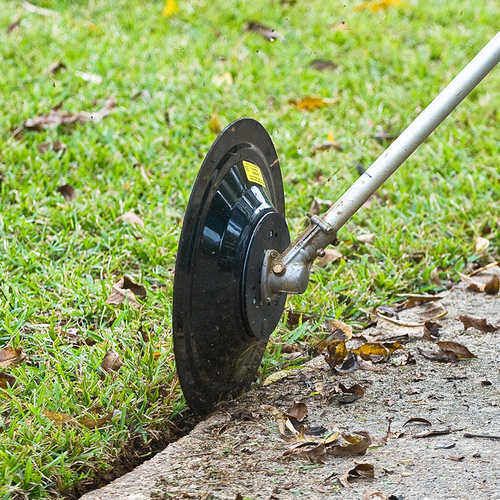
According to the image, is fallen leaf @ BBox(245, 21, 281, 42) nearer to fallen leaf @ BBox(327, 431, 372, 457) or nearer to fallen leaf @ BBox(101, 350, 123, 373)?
fallen leaf @ BBox(101, 350, 123, 373)

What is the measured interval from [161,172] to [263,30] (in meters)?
1.93

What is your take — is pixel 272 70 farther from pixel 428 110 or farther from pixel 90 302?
pixel 428 110

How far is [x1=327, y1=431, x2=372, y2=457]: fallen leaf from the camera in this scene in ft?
8.10

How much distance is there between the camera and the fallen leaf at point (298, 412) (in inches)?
105

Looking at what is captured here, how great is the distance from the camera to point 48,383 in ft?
9.13

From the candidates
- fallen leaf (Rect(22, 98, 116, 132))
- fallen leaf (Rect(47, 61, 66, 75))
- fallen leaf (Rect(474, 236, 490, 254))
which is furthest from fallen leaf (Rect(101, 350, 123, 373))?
fallen leaf (Rect(47, 61, 66, 75))

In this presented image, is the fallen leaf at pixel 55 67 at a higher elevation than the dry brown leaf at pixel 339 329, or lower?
higher

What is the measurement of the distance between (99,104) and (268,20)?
1.60 metres

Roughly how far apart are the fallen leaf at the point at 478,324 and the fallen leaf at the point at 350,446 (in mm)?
855

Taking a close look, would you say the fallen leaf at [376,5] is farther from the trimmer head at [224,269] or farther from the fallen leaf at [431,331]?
the trimmer head at [224,269]

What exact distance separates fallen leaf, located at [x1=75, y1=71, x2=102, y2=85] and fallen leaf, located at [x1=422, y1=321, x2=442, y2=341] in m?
2.53

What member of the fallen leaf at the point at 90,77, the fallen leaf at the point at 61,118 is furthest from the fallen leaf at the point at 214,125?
the fallen leaf at the point at 90,77

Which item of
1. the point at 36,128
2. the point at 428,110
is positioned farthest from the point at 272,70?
the point at 428,110

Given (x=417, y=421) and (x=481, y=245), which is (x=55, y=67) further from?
(x=417, y=421)
